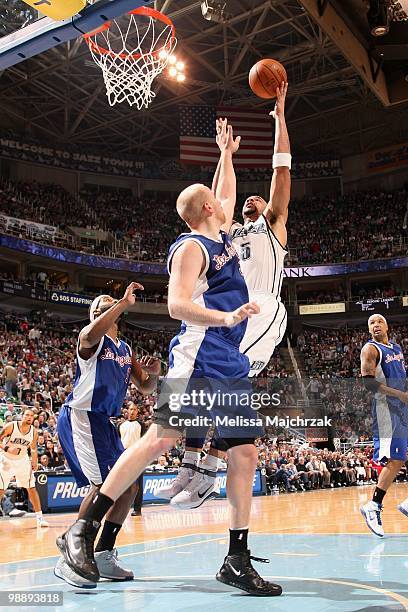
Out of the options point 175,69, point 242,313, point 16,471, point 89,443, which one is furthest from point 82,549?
point 175,69

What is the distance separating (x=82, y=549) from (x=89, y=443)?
1.27 meters

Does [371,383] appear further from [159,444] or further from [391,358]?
[159,444]

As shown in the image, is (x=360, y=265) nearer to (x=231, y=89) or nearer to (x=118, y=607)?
(x=231, y=89)

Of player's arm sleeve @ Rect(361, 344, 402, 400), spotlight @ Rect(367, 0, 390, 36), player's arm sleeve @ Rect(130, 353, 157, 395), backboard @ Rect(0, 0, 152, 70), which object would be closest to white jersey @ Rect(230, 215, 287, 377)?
player's arm sleeve @ Rect(130, 353, 157, 395)

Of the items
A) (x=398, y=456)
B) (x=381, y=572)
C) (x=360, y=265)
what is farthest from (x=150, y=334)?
(x=381, y=572)

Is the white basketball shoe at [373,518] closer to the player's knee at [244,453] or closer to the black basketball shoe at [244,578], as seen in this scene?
the black basketball shoe at [244,578]

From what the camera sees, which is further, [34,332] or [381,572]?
[34,332]

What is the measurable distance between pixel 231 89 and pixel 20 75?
8.83 meters

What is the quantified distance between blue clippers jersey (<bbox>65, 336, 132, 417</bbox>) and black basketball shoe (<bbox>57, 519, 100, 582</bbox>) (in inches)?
48.2

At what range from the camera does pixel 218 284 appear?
3615 millimetres

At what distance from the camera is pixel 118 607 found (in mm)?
3275

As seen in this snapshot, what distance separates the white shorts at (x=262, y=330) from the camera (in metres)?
4.48

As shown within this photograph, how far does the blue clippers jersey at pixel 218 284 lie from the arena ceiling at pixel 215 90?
1941 cm

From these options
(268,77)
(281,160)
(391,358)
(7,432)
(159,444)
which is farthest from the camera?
(7,432)
